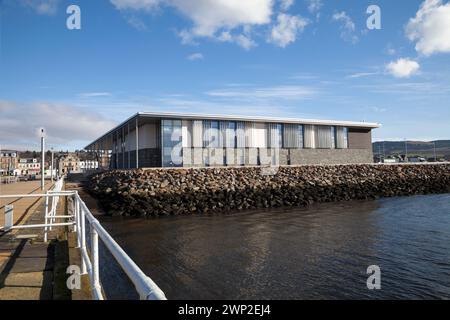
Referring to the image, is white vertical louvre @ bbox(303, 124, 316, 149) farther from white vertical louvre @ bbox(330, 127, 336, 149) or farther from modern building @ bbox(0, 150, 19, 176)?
modern building @ bbox(0, 150, 19, 176)

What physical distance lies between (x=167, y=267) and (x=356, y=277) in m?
5.08

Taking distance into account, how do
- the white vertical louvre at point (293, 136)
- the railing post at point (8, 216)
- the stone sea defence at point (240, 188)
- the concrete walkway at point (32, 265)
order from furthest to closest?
the white vertical louvre at point (293, 136), the stone sea defence at point (240, 188), the railing post at point (8, 216), the concrete walkway at point (32, 265)

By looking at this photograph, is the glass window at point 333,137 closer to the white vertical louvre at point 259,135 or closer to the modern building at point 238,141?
the modern building at point 238,141

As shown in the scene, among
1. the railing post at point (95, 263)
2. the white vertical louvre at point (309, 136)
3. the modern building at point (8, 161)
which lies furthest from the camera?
the modern building at point (8, 161)

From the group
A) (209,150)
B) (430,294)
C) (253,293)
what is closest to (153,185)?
(209,150)

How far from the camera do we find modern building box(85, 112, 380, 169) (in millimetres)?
29708

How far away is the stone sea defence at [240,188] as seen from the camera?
23.0 m

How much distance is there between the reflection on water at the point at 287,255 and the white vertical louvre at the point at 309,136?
16.3 m

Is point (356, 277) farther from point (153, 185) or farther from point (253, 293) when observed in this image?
point (153, 185)

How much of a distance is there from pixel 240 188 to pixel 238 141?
703cm

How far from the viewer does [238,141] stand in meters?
32.2

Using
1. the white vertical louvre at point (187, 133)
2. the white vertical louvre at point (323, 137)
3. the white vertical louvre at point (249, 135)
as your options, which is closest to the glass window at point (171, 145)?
the white vertical louvre at point (187, 133)

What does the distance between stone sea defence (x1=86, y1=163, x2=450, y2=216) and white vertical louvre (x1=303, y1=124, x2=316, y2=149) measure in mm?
3453

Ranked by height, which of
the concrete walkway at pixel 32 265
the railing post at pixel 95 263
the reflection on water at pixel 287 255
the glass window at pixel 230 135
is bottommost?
the reflection on water at pixel 287 255
